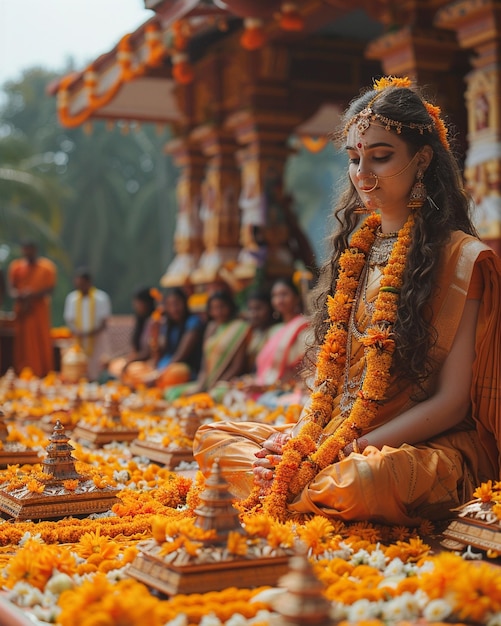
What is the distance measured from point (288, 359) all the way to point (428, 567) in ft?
16.4

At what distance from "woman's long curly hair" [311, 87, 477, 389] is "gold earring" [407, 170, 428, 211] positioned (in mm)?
21

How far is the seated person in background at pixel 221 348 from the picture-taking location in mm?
8656

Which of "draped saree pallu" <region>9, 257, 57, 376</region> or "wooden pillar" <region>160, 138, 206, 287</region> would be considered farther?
"draped saree pallu" <region>9, 257, 57, 376</region>

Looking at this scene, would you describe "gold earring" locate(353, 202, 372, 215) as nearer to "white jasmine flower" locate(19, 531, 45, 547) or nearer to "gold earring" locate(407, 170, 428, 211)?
"gold earring" locate(407, 170, 428, 211)

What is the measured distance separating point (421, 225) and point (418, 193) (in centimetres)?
13

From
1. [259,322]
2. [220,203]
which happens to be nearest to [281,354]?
[259,322]

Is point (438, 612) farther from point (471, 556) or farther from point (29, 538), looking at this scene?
point (29, 538)

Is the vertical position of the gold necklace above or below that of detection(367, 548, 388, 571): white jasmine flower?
above

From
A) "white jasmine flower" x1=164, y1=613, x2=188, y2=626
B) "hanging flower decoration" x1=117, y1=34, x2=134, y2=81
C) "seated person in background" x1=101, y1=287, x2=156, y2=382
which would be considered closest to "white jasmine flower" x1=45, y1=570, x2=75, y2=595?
"white jasmine flower" x1=164, y1=613, x2=188, y2=626

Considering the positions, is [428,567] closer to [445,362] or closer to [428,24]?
[445,362]

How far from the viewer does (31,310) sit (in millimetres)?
13289

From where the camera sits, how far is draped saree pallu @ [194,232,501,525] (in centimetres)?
308

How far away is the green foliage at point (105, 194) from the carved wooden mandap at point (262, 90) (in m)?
18.2

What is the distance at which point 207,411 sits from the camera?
6512mm
